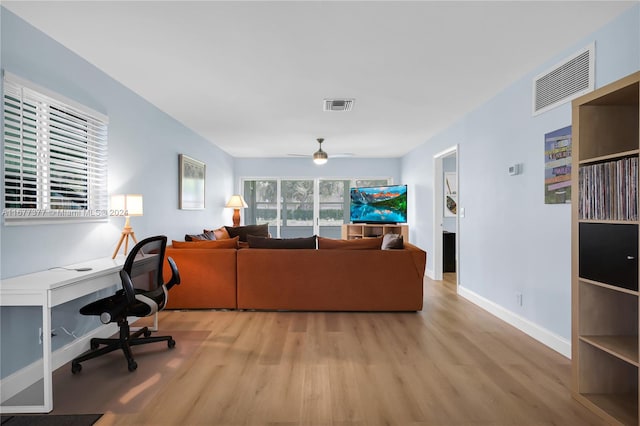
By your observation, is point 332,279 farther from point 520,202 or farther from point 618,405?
point 618,405

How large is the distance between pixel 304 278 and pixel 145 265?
1.76m

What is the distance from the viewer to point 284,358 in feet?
9.10

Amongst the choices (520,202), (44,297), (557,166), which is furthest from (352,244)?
(44,297)

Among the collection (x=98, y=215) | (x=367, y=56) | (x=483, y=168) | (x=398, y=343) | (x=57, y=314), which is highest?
(x=367, y=56)

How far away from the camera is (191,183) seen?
5.50 metres

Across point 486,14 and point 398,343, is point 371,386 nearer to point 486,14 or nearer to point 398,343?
point 398,343

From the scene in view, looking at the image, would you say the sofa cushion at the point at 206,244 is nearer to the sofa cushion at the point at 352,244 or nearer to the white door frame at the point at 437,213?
the sofa cushion at the point at 352,244

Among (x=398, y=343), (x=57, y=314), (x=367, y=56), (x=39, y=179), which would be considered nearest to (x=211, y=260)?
(x=57, y=314)

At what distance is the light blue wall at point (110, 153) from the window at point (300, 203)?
8.48 feet

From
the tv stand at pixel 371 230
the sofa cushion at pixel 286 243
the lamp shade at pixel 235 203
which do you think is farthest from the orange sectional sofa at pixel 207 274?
the tv stand at pixel 371 230

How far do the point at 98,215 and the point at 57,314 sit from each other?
2.90ft

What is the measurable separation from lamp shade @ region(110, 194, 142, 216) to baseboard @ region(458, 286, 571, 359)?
3.78 metres

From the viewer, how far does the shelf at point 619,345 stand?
1874 millimetres

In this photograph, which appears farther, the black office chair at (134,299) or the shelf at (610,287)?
the black office chair at (134,299)
